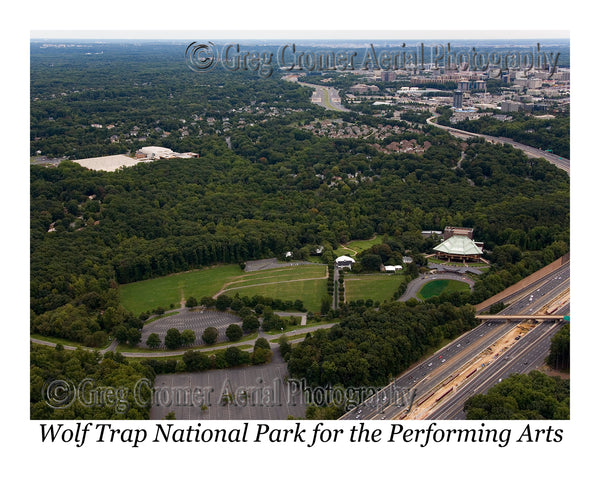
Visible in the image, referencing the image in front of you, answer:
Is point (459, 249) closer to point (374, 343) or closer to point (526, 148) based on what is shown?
point (374, 343)

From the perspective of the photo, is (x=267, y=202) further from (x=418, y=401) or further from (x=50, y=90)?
(x=50, y=90)

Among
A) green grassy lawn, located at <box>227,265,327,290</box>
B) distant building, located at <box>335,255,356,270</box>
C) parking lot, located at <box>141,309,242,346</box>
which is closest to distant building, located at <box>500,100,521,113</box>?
distant building, located at <box>335,255,356,270</box>

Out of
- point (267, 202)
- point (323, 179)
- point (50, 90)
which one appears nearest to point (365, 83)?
point (50, 90)

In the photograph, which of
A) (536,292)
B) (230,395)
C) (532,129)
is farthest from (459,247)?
(532,129)

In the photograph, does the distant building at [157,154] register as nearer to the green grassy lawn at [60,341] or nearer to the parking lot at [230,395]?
the green grassy lawn at [60,341]

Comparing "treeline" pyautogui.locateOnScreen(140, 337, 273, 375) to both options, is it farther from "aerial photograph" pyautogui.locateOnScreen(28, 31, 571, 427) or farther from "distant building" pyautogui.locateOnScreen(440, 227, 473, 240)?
"distant building" pyautogui.locateOnScreen(440, 227, 473, 240)

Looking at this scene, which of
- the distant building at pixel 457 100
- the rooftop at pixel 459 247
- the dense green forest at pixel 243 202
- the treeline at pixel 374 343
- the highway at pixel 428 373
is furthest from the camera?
the distant building at pixel 457 100

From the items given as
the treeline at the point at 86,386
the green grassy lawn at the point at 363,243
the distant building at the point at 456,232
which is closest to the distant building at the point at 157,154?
the green grassy lawn at the point at 363,243
